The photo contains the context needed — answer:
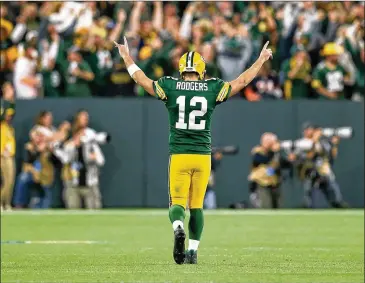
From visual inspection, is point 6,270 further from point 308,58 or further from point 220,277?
point 308,58

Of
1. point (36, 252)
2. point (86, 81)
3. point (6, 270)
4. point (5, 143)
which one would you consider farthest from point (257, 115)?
point (6, 270)

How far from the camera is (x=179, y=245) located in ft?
38.4

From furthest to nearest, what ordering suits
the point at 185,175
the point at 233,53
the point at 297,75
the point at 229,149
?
1. the point at 229,149
2. the point at 233,53
3. the point at 297,75
4. the point at 185,175

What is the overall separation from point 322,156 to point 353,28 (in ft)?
9.11

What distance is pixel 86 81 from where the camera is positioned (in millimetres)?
25828

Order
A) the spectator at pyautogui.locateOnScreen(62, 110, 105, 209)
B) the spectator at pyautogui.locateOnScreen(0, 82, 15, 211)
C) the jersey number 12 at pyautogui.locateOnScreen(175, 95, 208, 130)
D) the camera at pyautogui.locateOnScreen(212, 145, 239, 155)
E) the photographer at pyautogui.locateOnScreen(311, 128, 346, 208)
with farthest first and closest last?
the camera at pyautogui.locateOnScreen(212, 145, 239, 155), the photographer at pyautogui.locateOnScreen(311, 128, 346, 208), the spectator at pyautogui.locateOnScreen(62, 110, 105, 209), the spectator at pyautogui.locateOnScreen(0, 82, 15, 211), the jersey number 12 at pyautogui.locateOnScreen(175, 95, 208, 130)

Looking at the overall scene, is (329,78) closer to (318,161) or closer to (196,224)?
(318,161)

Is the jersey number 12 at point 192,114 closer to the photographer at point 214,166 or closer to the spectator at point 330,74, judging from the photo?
the photographer at point 214,166

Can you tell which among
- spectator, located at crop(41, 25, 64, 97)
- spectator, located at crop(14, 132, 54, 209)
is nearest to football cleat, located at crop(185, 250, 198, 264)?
spectator, located at crop(14, 132, 54, 209)

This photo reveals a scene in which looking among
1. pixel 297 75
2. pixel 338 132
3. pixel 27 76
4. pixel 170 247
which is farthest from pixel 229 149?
pixel 170 247

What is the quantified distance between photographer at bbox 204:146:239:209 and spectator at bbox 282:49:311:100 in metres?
1.65

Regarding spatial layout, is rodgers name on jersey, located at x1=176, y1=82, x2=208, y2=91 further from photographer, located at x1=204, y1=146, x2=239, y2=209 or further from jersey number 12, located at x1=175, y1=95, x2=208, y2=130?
photographer, located at x1=204, y1=146, x2=239, y2=209

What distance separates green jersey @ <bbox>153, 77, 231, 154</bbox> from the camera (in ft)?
40.1

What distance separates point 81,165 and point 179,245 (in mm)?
13764
